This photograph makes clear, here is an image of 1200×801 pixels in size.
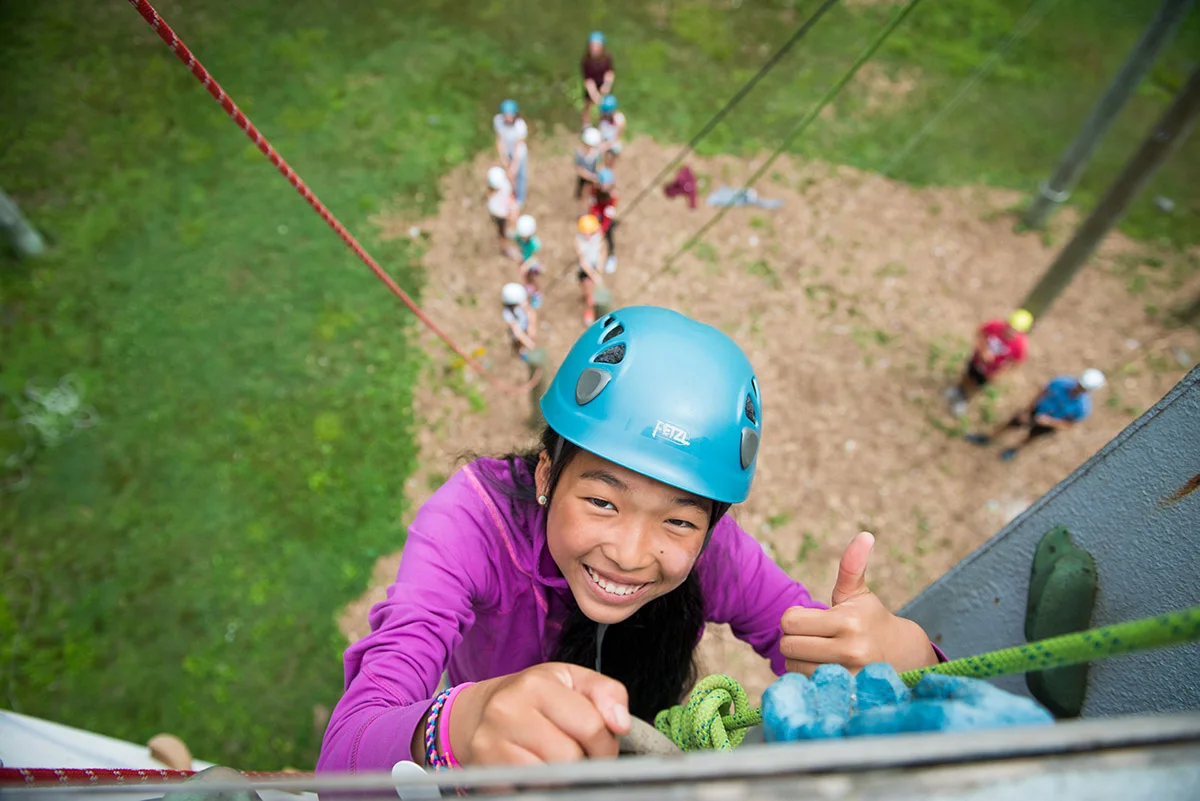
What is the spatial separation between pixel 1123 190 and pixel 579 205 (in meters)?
4.60

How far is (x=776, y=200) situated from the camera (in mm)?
7176

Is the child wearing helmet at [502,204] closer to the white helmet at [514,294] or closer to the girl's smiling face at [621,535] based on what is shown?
the white helmet at [514,294]

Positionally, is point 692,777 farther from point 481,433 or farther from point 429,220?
point 429,220

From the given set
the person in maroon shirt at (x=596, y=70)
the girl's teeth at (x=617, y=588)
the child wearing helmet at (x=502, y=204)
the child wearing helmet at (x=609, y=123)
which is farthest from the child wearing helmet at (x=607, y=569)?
the person in maroon shirt at (x=596, y=70)

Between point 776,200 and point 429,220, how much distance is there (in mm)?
3552

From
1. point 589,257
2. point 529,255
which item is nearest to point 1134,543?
point 589,257

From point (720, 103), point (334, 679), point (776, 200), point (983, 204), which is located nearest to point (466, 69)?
point (720, 103)

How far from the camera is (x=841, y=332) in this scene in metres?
6.36

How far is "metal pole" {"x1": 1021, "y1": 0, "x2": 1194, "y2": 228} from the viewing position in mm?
5312

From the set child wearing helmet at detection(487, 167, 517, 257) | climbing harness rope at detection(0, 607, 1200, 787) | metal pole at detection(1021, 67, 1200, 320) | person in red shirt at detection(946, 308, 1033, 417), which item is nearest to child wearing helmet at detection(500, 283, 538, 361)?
child wearing helmet at detection(487, 167, 517, 257)

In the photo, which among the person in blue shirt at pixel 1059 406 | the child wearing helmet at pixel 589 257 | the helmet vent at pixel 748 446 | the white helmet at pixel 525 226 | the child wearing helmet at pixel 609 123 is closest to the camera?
the helmet vent at pixel 748 446

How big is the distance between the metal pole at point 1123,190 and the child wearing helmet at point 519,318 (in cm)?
454

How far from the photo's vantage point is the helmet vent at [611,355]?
201cm

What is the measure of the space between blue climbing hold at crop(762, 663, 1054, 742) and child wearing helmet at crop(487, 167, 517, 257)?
5.70m
